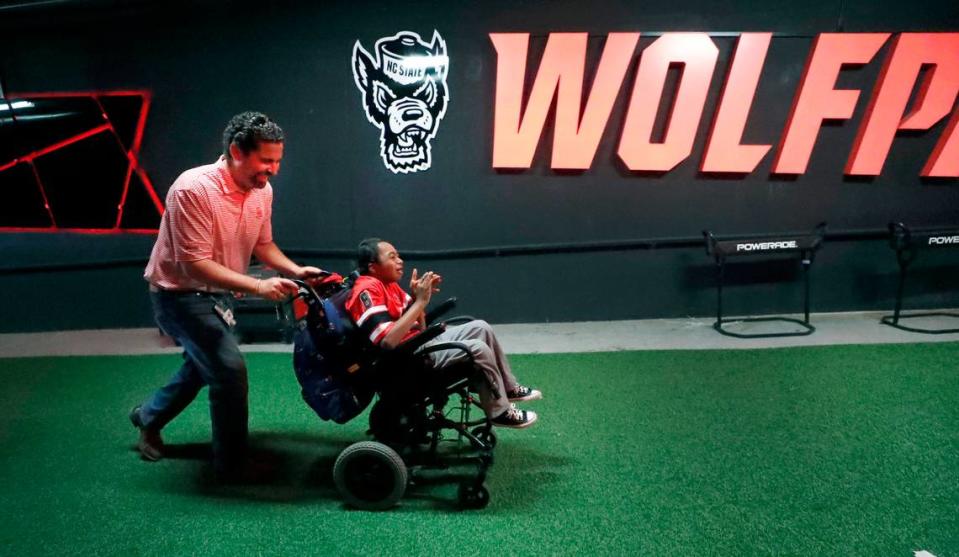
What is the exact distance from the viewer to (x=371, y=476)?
262cm

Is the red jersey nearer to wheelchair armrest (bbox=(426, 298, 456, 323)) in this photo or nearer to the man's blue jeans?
wheelchair armrest (bbox=(426, 298, 456, 323))

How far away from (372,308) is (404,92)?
286cm

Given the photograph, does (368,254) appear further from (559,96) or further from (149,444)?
(559,96)

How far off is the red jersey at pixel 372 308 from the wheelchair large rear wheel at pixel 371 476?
0.46m

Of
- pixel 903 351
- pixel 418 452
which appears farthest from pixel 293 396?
pixel 903 351

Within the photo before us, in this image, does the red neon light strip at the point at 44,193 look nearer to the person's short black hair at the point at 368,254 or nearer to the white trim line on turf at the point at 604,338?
the white trim line on turf at the point at 604,338

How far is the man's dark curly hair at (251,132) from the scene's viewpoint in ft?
8.26

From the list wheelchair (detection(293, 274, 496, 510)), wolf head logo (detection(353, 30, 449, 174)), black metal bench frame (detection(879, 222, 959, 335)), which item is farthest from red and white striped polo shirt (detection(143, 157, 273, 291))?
black metal bench frame (detection(879, 222, 959, 335))

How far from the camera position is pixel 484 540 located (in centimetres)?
242

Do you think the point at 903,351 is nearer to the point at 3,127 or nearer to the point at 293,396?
the point at 293,396

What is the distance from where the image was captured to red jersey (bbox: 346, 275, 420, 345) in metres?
2.56

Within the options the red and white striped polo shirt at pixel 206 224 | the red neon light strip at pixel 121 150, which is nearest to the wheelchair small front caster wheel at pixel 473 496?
the red and white striped polo shirt at pixel 206 224

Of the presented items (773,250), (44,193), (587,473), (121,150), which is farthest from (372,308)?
(44,193)

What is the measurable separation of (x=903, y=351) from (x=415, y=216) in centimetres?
369
